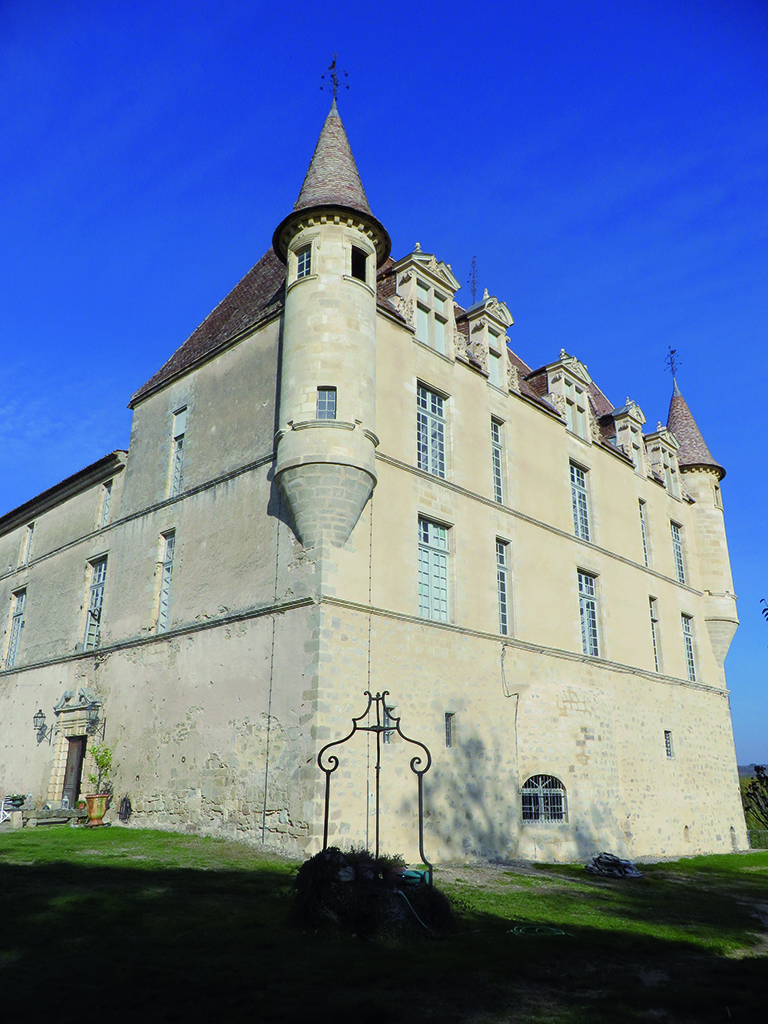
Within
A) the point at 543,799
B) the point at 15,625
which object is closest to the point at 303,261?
the point at 543,799

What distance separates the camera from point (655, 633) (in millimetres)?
24594

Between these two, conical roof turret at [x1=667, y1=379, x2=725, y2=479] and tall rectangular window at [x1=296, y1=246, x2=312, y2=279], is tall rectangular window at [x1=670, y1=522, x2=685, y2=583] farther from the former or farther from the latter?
tall rectangular window at [x1=296, y1=246, x2=312, y2=279]

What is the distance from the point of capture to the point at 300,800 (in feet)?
43.0

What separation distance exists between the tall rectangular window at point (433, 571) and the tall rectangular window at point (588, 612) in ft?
19.0

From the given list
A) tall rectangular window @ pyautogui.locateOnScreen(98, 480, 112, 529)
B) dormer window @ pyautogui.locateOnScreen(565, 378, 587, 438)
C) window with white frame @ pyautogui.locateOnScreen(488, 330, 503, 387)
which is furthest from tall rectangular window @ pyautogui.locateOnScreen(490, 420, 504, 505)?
tall rectangular window @ pyautogui.locateOnScreen(98, 480, 112, 529)

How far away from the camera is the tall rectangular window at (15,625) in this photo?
24375 millimetres

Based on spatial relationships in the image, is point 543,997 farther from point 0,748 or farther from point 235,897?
point 0,748

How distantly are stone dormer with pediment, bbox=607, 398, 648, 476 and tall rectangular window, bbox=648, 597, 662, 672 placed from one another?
4.40m

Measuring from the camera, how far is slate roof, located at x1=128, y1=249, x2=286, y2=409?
61.3 ft

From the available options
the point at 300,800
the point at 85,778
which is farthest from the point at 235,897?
the point at 85,778

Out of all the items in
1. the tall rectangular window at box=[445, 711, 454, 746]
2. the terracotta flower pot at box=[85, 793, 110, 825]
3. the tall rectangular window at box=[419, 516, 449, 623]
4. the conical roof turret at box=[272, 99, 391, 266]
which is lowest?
the terracotta flower pot at box=[85, 793, 110, 825]

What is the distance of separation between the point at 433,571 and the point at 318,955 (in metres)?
10.3

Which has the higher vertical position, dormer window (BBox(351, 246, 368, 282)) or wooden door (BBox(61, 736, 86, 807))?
dormer window (BBox(351, 246, 368, 282))

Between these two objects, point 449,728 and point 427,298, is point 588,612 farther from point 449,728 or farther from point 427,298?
point 427,298
